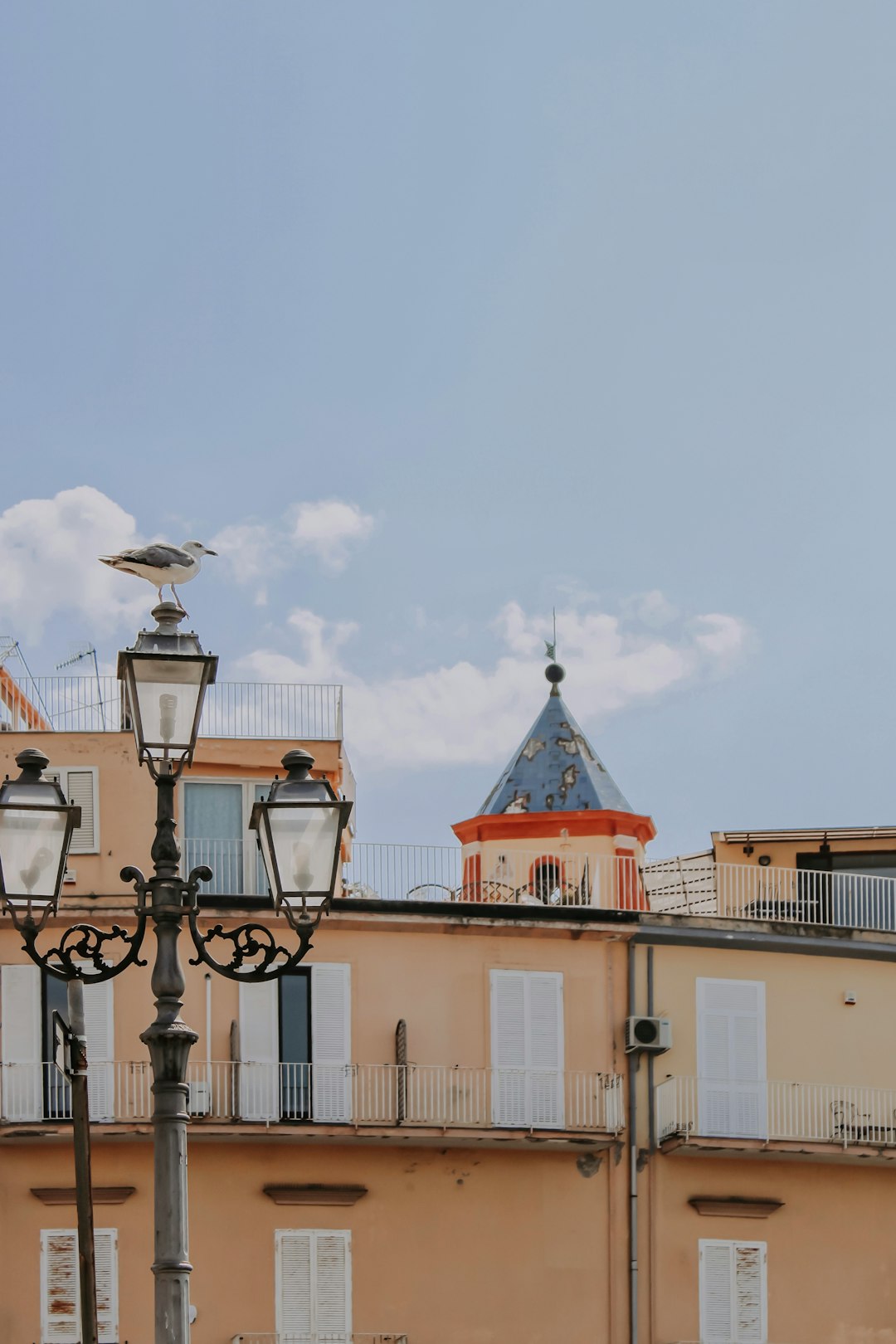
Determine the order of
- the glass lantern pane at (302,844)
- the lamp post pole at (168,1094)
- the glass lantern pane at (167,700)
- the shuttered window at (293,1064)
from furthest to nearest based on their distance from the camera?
1. the shuttered window at (293,1064)
2. the glass lantern pane at (167,700)
3. the glass lantern pane at (302,844)
4. the lamp post pole at (168,1094)

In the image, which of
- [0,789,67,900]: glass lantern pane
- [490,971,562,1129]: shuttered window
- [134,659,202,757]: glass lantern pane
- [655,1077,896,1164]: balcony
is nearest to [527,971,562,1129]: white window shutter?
[490,971,562,1129]: shuttered window

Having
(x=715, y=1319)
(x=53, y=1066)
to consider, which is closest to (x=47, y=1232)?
(x=53, y=1066)

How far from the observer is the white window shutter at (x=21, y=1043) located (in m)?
34.1

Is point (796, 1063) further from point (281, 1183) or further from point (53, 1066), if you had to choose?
point (53, 1066)

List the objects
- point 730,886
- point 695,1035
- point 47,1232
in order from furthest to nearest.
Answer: point 730,886 → point 695,1035 → point 47,1232

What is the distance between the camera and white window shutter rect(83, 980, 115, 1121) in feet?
113

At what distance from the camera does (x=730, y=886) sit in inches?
1587

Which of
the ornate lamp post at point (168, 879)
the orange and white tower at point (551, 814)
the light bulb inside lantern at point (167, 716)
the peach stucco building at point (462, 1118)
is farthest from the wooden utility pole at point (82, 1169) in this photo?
the orange and white tower at point (551, 814)

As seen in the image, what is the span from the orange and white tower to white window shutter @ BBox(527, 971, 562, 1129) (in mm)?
6292

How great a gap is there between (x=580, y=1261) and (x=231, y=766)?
9189 mm

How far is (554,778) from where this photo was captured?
47188 mm

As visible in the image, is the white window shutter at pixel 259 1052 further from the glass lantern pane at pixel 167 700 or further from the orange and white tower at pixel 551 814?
the glass lantern pane at pixel 167 700

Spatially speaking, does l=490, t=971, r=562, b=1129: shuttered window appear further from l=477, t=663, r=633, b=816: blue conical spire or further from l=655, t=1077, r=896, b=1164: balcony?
l=477, t=663, r=633, b=816: blue conical spire

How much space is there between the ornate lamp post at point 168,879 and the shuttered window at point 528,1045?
22.7 m
